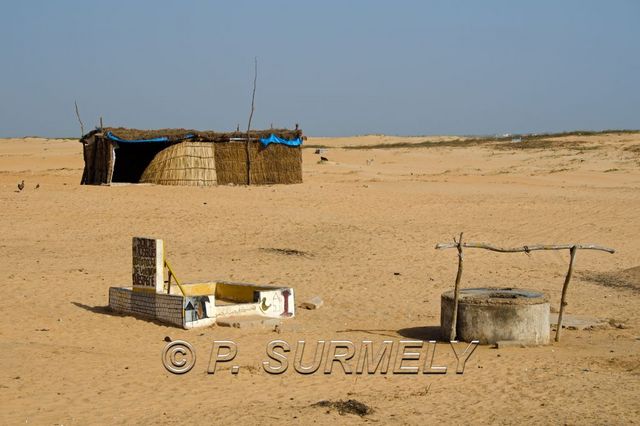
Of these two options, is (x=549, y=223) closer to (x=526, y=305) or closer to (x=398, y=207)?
(x=398, y=207)

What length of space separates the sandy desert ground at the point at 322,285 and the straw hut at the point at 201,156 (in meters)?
1.22

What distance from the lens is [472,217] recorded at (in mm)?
22953

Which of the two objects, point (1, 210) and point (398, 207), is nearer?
point (1, 210)

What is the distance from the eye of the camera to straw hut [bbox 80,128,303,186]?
27.5 meters

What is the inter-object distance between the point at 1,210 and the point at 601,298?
552 inches

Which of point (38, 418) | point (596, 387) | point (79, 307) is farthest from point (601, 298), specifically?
point (38, 418)

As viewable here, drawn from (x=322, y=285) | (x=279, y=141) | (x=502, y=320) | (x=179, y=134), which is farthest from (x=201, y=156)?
(x=502, y=320)

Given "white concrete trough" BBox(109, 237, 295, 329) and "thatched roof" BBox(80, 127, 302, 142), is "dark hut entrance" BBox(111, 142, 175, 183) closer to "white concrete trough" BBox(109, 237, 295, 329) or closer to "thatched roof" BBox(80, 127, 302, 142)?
"thatched roof" BBox(80, 127, 302, 142)

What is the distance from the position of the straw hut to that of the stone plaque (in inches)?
592

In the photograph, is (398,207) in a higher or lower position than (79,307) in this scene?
higher

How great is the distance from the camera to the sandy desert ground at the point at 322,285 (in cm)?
843

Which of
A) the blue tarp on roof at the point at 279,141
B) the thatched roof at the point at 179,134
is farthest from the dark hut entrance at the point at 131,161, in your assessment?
the blue tarp on roof at the point at 279,141

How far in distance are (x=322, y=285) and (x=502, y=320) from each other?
185 inches

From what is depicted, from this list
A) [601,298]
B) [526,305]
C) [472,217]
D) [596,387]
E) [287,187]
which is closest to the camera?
[596,387]
